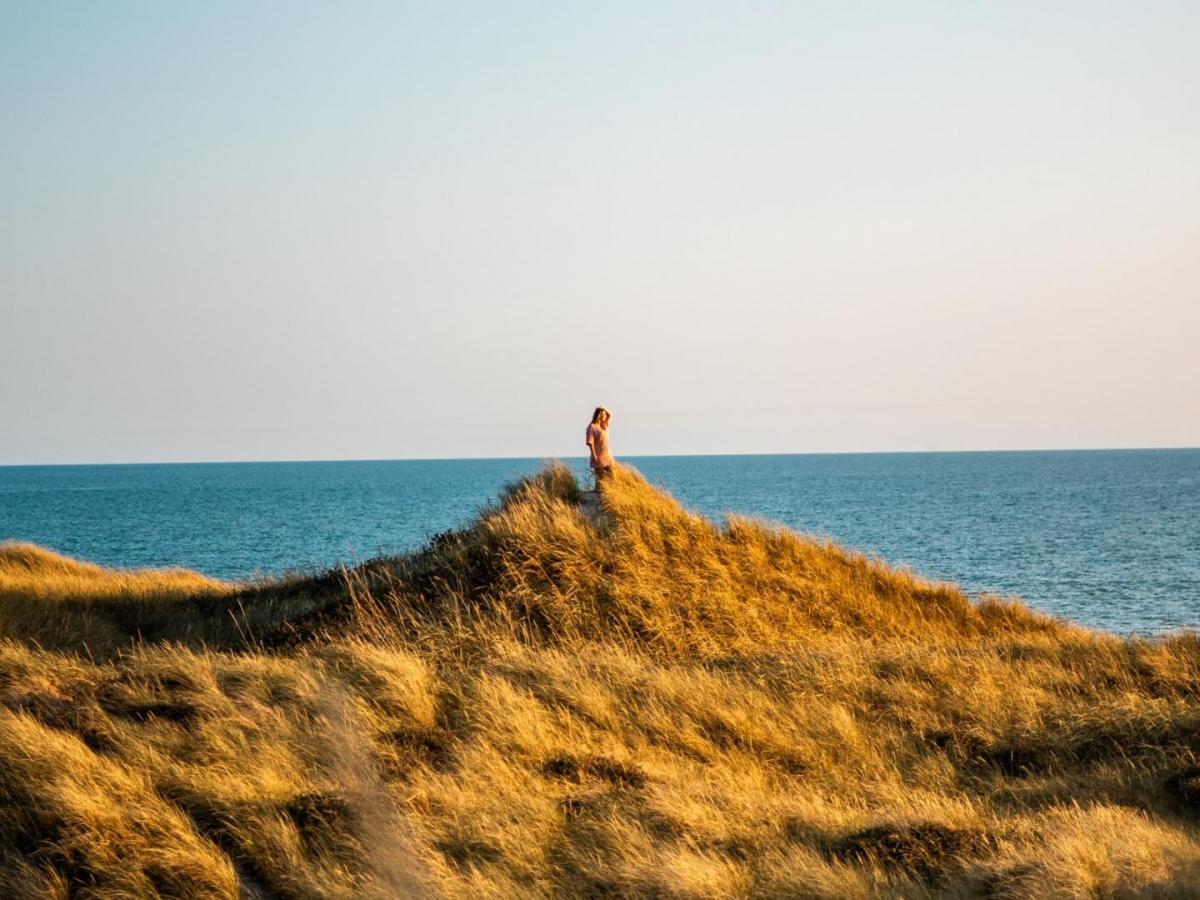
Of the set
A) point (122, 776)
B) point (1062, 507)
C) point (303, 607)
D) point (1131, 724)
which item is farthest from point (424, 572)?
point (1062, 507)

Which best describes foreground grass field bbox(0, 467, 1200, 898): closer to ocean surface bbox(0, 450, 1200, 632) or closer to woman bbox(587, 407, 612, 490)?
woman bbox(587, 407, 612, 490)

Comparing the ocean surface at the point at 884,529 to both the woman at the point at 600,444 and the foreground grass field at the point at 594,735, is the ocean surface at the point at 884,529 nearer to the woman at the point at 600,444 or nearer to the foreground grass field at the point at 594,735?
the woman at the point at 600,444

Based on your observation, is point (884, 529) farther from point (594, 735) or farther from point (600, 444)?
point (594, 735)

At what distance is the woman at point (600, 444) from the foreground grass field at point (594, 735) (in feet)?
1.22

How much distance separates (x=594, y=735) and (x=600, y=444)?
9282 millimetres

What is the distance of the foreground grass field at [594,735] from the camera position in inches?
326

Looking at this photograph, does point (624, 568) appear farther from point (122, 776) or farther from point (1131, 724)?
point (122, 776)

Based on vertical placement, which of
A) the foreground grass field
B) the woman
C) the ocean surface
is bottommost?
the ocean surface

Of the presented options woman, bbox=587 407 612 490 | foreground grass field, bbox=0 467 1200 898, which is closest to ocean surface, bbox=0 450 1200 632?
woman, bbox=587 407 612 490

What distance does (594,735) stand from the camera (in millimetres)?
12016

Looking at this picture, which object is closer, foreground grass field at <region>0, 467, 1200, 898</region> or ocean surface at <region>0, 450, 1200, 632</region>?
foreground grass field at <region>0, 467, 1200, 898</region>

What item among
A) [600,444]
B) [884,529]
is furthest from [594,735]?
[884,529]

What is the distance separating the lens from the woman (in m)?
20.7

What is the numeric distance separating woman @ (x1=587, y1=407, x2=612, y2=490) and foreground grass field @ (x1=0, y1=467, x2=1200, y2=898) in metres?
0.37
